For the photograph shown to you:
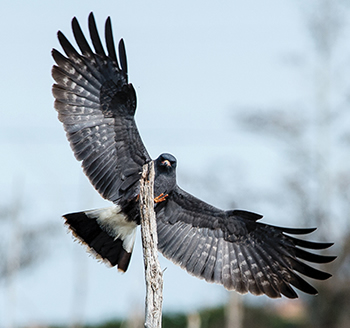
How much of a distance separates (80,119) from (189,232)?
80.4 inches

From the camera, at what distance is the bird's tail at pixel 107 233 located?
689 centimetres

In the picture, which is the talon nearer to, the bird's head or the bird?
the bird

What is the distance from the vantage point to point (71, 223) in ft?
22.2

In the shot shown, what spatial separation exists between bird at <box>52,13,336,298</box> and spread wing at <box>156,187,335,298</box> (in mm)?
13

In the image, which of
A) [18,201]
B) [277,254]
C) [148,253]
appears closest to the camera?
[148,253]

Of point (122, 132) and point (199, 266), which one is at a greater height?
point (122, 132)

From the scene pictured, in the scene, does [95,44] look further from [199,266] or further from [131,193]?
[199,266]

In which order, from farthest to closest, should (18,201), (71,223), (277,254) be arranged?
(18,201) < (277,254) < (71,223)

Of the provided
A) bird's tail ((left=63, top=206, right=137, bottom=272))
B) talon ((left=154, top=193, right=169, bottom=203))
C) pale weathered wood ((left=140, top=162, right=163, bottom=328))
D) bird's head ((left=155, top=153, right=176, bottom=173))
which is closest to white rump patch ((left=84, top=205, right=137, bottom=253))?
bird's tail ((left=63, top=206, right=137, bottom=272))

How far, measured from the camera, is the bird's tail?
6887 millimetres

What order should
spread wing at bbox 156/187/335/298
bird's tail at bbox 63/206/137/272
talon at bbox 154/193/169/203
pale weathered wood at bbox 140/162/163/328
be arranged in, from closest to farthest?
pale weathered wood at bbox 140/162/163/328
bird's tail at bbox 63/206/137/272
talon at bbox 154/193/169/203
spread wing at bbox 156/187/335/298

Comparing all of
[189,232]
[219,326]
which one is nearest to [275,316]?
[219,326]

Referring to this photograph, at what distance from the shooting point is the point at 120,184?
7.13 m

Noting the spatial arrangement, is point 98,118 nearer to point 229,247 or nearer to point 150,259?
point 150,259
